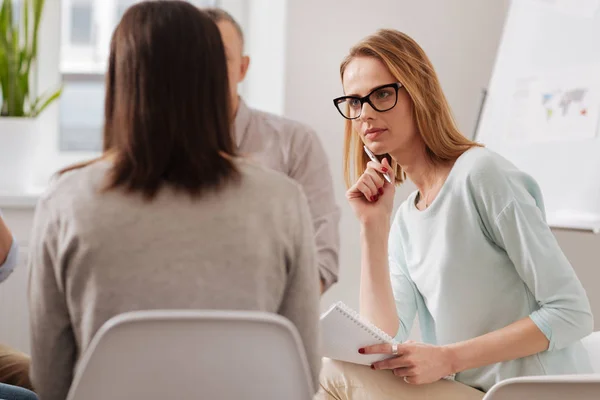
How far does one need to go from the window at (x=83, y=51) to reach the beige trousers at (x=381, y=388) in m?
1.88

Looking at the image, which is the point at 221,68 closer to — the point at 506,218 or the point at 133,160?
the point at 133,160

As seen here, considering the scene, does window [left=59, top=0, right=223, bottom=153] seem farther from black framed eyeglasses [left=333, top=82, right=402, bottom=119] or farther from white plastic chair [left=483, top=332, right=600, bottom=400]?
white plastic chair [left=483, top=332, right=600, bottom=400]

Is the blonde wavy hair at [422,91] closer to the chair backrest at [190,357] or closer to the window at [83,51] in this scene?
the chair backrest at [190,357]

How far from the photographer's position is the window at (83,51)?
10.2 ft

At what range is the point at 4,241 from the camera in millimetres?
1401

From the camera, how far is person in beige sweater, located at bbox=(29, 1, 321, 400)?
0.98 metres

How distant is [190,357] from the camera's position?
3.07 ft

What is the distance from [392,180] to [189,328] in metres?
0.93

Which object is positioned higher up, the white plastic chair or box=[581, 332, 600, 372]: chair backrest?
the white plastic chair

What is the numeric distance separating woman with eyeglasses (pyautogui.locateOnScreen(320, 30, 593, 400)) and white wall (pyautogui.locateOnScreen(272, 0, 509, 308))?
0.96 meters

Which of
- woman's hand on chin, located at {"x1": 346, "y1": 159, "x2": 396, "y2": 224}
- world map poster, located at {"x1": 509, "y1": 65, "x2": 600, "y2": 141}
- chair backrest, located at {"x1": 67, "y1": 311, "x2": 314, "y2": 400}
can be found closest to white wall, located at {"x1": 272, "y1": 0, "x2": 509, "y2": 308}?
world map poster, located at {"x1": 509, "y1": 65, "x2": 600, "y2": 141}

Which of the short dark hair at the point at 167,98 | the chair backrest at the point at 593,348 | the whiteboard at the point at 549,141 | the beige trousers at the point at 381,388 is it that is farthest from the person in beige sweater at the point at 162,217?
the whiteboard at the point at 549,141

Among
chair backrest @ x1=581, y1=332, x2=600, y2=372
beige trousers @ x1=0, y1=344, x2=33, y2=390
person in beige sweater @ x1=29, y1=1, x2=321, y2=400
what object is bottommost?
beige trousers @ x1=0, y1=344, x2=33, y2=390

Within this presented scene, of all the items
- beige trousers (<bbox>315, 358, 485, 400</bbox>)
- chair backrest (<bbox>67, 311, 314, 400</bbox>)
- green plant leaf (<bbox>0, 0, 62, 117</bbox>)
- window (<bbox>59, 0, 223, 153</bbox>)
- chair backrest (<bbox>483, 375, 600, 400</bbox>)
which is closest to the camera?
chair backrest (<bbox>67, 311, 314, 400</bbox>)
